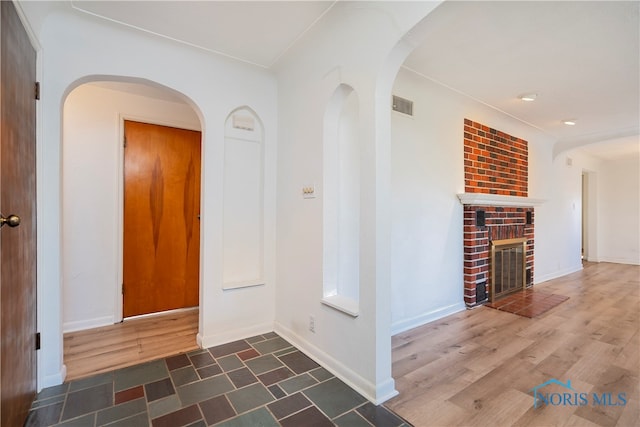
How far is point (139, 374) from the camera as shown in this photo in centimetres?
198

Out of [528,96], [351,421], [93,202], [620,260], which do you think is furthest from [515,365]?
[620,260]

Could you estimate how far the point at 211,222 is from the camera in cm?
242

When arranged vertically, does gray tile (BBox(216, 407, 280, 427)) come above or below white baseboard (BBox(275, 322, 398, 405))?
below

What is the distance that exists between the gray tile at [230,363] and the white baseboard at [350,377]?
484 millimetres

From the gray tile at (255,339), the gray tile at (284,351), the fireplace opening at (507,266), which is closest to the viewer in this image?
the gray tile at (284,351)

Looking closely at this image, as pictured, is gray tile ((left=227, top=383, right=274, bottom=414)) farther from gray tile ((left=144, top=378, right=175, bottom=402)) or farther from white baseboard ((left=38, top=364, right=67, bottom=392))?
white baseboard ((left=38, top=364, right=67, bottom=392))

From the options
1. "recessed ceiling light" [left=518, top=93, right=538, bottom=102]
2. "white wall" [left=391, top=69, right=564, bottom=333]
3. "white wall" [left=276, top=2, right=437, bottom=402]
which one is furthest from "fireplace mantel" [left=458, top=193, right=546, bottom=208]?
"white wall" [left=276, top=2, right=437, bottom=402]

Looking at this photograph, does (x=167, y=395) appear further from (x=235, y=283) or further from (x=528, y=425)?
(x=528, y=425)

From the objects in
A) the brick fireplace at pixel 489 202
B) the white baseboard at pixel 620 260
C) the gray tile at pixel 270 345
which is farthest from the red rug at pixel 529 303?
the white baseboard at pixel 620 260

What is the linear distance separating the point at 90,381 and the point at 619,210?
31.6ft

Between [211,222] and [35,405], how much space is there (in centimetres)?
148

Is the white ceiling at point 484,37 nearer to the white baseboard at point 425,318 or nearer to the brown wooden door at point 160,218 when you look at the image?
the brown wooden door at point 160,218

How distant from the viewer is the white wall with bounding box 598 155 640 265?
6.32 meters

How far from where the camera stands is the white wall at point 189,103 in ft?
6.02
